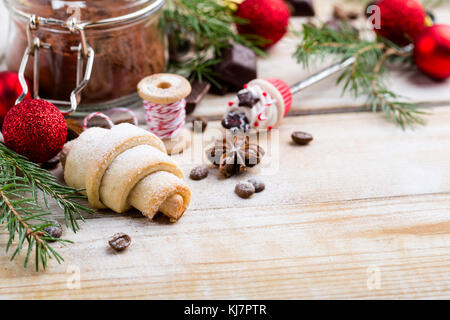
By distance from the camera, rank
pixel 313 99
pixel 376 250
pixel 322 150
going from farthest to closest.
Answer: pixel 313 99 < pixel 322 150 < pixel 376 250

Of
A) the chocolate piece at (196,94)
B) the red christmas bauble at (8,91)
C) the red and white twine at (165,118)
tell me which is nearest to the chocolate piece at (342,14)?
the chocolate piece at (196,94)

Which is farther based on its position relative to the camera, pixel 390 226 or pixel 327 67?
pixel 327 67

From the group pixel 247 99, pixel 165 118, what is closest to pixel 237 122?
pixel 247 99

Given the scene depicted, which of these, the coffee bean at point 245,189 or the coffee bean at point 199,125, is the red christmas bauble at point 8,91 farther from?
the coffee bean at point 245,189

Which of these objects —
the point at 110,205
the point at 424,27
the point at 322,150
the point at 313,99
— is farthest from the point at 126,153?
the point at 424,27

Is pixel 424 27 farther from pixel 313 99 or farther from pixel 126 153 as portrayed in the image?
pixel 126 153
